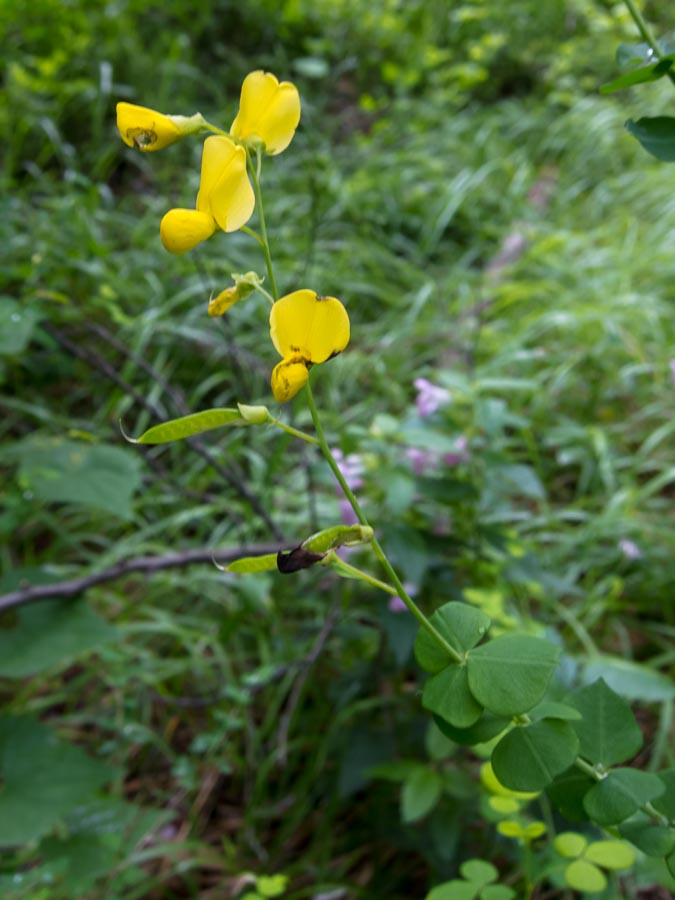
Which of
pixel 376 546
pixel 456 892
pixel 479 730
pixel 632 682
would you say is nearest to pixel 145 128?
pixel 376 546

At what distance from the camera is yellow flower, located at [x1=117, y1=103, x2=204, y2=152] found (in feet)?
1.25

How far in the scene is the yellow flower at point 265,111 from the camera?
15.1 inches

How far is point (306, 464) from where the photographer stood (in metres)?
1.05

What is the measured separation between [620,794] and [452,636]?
4.7 inches

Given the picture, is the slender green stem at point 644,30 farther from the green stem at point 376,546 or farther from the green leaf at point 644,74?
the green stem at point 376,546

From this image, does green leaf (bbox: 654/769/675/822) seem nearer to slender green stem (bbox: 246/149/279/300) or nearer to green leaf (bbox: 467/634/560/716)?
green leaf (bbox: 467/634/560/716)

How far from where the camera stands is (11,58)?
263 cm

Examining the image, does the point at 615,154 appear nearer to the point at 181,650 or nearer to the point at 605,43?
the point at 605,43

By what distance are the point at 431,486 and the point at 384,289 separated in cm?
131

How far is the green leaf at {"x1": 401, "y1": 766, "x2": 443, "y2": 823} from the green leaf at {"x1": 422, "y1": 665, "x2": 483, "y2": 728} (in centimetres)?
47

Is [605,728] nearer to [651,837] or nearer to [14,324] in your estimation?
[651,837]

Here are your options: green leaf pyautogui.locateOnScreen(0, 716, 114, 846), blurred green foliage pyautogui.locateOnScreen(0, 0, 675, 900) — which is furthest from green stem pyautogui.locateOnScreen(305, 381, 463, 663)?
green leaf pyautogui.locateOnScreen(0, 716, 114, 846)

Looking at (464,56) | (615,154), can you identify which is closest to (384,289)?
(615,154)

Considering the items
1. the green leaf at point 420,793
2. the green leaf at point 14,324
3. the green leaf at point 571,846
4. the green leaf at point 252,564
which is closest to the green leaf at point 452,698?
the green leaf at point 252,564
